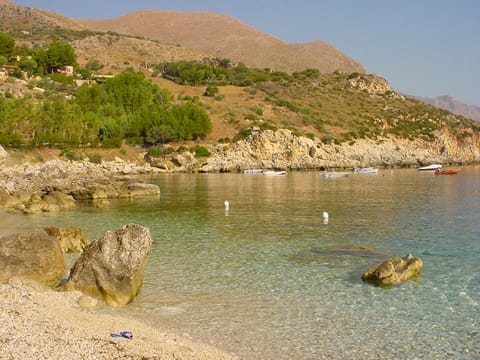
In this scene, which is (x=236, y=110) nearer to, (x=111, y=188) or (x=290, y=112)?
(x=290, y=112)

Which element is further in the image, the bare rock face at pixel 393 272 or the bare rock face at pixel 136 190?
the bare rock face at pixel 136 190

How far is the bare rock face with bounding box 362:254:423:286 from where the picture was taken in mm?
13203

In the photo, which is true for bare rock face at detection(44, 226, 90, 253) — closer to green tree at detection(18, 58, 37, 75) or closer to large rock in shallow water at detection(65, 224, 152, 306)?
large rock in shallow water at detection(65, 224, 152, 306)

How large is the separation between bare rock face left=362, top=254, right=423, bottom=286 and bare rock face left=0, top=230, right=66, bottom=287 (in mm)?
8046

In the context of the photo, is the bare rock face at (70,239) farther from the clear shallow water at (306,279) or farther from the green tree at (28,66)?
the green tree at (28,66)

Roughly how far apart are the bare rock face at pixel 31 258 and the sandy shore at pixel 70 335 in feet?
3.61

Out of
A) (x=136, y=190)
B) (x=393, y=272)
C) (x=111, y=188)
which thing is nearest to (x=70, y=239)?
(x=393, y=272)

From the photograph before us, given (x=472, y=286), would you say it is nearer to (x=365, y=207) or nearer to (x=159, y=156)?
(x=365, y=207)

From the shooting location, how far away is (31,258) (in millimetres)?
12602

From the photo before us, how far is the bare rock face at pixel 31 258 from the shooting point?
12.4 metres

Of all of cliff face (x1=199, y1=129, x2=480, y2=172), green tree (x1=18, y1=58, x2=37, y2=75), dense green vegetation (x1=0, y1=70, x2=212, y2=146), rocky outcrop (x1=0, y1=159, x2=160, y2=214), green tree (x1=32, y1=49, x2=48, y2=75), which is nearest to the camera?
rocky outcrop (x1=0, y1=159, x2=160, y2=214)

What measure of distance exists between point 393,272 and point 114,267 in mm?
7084

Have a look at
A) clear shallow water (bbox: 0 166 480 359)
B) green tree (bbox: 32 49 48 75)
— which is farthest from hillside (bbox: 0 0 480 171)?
clear shallow water (bbox: 0 166 480 359)

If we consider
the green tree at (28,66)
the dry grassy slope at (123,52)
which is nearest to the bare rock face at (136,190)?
the green tree at (28,66)
